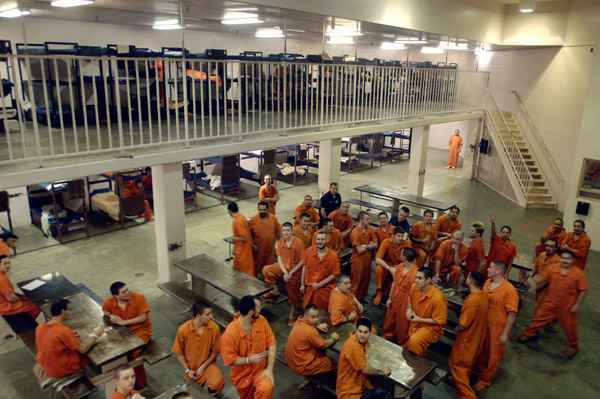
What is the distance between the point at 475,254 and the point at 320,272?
3.10m

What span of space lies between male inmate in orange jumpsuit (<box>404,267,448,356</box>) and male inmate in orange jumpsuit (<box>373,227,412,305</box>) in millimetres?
1440

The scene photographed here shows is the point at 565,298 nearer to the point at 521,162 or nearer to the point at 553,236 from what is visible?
the point at 553,236

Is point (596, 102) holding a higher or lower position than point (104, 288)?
higher

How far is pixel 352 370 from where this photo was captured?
17.1 feet

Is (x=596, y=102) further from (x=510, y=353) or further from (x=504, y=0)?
(x=510, y=353)

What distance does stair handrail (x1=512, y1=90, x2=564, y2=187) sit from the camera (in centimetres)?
1564

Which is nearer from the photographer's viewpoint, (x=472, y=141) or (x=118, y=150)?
(x=118, y=150)

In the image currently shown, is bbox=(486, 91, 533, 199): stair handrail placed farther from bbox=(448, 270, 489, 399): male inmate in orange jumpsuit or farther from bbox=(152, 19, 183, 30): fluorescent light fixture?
bbox=(152, 19, 183, 30): fluorescent light fixture

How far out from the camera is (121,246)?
10930mm

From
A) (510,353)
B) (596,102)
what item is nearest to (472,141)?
(596,102)

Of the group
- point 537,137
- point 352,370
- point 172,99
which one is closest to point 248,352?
point 352,370

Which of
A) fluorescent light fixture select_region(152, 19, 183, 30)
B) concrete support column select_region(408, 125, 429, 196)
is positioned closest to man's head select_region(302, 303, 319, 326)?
fluorescent light fixture select_region(152, 19, 183, 30)

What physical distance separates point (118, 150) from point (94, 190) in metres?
7.20

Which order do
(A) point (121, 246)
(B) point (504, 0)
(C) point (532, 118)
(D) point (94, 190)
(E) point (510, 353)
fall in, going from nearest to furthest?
(E) point (510, 353), (A) point (121, 246), (D) point (94, 190), (B) point (504, 0), (C) point (532, 118)
